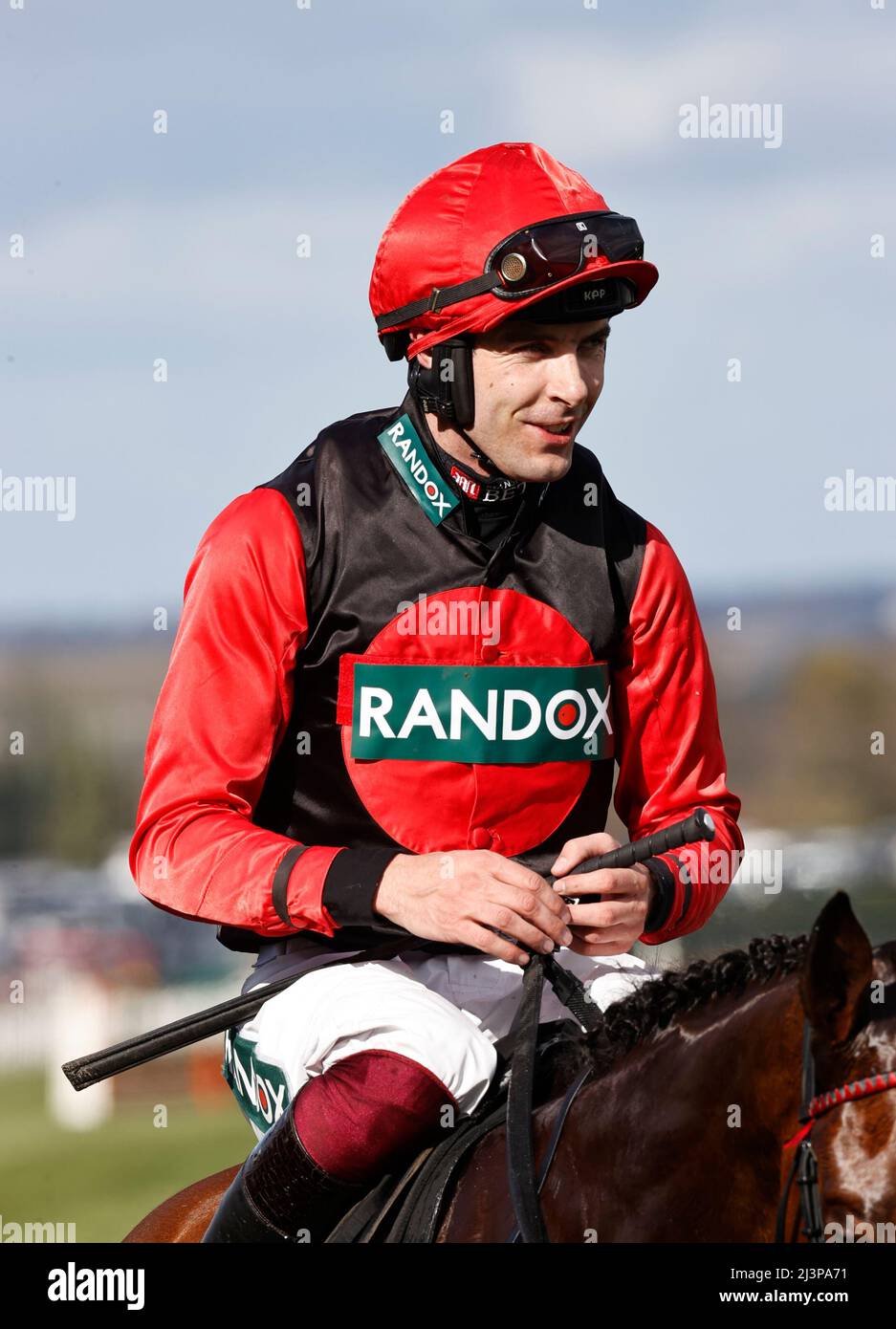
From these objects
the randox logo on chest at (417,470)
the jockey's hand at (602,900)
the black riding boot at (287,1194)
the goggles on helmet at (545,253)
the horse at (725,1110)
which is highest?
the goggles on helmet at (545,253)

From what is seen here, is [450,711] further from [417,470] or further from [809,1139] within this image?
[809,1139]

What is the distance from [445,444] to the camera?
3086 mm

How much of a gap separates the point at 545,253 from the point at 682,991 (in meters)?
1.21

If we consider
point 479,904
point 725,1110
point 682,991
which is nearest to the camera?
point 725,1110

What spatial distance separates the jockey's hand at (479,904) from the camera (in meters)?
2.57

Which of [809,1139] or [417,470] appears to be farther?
[417,470]

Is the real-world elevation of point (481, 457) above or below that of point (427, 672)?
above

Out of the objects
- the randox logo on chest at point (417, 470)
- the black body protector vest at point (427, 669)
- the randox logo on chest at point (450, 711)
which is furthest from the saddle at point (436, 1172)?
the randox logo on chest at point (417, 470)

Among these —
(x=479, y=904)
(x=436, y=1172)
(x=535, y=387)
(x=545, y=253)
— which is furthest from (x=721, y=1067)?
(x=545, y=253)

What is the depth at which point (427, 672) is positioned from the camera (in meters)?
2.97

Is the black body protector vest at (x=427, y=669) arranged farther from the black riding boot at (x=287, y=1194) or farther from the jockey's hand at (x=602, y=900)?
the black riding boot at (x=287, y=1194)

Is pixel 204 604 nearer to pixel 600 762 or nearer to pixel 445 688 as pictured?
pixel 445 688

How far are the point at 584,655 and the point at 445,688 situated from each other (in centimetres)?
27

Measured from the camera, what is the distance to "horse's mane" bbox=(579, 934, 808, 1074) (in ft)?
7.75
